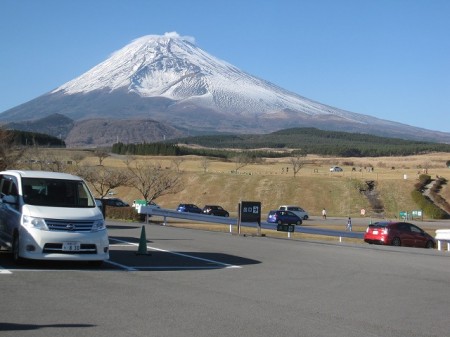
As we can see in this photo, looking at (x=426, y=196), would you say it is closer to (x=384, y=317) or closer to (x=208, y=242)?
(x=208, y=242)

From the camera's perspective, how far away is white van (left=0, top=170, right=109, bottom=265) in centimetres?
1223

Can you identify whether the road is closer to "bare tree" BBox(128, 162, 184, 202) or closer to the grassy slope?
"bare tree" BBox(128, 162, 184, 202)

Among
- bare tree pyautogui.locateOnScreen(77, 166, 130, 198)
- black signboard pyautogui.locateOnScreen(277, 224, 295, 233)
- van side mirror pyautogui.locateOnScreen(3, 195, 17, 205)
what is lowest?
black signboard pyautogui.locateOnScreen(277, 224, 295, 233)

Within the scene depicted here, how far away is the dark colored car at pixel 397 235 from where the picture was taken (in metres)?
27.1

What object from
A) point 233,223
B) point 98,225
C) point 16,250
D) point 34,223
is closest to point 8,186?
point 16,250

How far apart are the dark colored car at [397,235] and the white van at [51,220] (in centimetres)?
1646

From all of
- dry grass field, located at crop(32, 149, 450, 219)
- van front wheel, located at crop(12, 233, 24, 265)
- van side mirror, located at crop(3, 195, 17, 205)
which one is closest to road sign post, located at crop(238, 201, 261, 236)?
van side mirror, located at crop(3, 195, 17, 205)

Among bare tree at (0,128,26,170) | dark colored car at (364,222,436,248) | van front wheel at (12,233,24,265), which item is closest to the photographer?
van front wheel at (12,233,24,265)

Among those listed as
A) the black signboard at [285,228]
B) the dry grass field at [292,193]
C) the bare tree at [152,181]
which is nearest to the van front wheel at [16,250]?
the black signboard at [285,228]

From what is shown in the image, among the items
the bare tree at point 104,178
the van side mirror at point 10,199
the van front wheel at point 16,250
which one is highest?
the bare tree at point 104,178

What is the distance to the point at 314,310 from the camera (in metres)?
9.72

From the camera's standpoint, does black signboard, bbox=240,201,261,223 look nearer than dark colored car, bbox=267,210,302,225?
Yes

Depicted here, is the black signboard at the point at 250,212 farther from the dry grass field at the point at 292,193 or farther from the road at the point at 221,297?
the dry grass field at the point at 292,193

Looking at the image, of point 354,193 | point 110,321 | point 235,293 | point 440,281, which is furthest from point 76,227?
point 354,193
